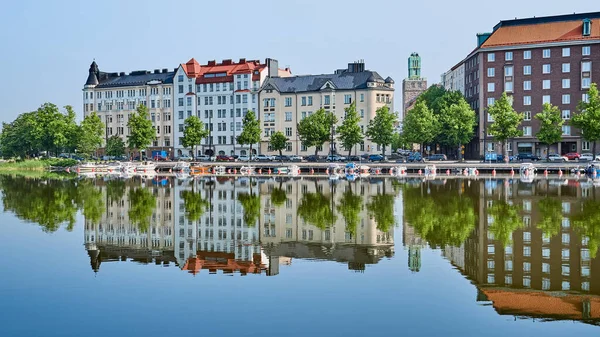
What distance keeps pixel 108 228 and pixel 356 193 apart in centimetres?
2583

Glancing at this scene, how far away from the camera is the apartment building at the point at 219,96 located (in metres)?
134

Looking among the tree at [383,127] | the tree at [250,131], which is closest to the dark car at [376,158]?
the tree at [383,127]

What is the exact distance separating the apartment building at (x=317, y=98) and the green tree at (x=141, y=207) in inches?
2729

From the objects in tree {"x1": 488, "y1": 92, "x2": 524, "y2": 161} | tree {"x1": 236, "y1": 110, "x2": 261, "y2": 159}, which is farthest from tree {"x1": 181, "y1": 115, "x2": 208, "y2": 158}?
tree {"x1": 488, "y1": 92, "x2": 524, "y2": 161}

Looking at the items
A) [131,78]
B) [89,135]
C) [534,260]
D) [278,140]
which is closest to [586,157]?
[278,140]

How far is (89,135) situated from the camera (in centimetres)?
12312

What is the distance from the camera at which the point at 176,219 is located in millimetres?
37312

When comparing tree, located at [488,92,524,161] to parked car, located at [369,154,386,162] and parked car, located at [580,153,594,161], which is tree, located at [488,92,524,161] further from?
parked car, located at [369,154,386,162]

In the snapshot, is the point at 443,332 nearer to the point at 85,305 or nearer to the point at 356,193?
the point at 85,305

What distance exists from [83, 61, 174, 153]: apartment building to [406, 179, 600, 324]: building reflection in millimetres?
111528

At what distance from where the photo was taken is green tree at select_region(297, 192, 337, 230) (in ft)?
115

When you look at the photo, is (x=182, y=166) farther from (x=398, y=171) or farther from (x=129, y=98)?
(x=129, y=98)

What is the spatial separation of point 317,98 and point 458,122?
32170 mm

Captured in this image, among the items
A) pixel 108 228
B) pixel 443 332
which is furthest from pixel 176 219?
pixel 443 332
